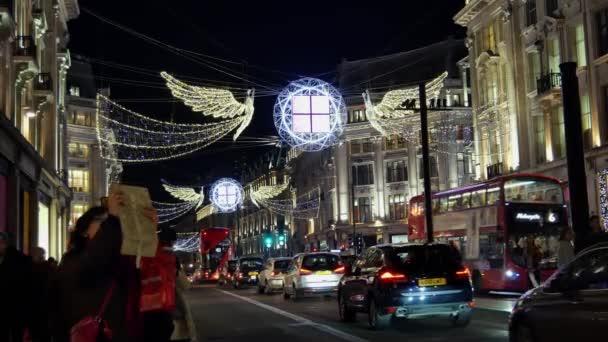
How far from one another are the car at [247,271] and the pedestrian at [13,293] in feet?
114

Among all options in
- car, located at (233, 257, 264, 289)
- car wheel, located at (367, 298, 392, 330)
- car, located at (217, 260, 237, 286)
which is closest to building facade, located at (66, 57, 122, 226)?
car, located at (217, 260, 237, 286)

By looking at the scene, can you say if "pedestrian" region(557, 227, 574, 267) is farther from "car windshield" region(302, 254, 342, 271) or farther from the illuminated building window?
the illuminated building window

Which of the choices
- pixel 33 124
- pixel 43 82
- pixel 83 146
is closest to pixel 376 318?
pixel 43 82

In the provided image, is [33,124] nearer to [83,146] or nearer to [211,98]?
[211,98]

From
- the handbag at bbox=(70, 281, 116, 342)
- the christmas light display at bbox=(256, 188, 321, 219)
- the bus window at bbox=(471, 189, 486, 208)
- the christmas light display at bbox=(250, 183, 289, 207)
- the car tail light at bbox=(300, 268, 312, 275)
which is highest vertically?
the christmas light display at bbox=(250, 183, 289, 207)

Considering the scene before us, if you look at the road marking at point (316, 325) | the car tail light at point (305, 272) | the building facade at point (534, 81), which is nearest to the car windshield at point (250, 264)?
the building facade at point (534, 81)

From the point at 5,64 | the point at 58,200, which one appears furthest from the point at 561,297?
the point at 58,200

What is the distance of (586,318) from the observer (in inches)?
315

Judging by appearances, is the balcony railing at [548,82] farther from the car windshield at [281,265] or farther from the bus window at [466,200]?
the car windshield at [281,265]

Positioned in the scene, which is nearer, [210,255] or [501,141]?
[501,141]

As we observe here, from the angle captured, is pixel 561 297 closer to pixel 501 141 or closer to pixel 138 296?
pixel 138 296

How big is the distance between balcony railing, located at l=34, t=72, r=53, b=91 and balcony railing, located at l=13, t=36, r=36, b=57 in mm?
4620

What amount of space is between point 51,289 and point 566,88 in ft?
46.8

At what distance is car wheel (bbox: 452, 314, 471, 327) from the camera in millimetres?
15188
